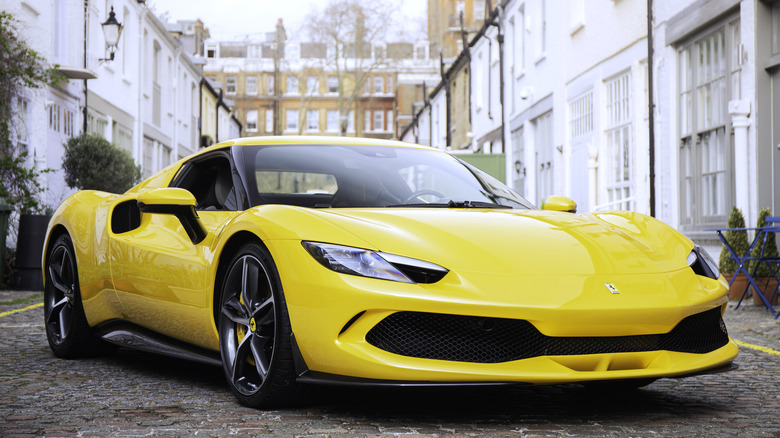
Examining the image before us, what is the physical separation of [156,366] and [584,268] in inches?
111

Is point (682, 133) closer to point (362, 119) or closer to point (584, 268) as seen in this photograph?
point (584, 268)

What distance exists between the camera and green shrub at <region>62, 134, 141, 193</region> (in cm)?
1775

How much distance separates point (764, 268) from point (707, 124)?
2.89 m

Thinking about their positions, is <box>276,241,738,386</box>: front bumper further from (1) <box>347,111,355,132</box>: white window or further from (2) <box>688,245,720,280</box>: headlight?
(1) <box>347,111,355,132</box>: white window

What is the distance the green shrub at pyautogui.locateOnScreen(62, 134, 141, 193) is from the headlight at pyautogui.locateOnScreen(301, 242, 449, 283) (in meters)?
14.9

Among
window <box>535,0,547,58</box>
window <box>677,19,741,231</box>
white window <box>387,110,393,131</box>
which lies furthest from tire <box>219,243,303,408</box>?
white window <box>387,110,393,131</box>

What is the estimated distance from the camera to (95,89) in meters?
21.2

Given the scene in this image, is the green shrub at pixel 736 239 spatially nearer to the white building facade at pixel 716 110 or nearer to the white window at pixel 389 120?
the white building facade at pixel 716 110

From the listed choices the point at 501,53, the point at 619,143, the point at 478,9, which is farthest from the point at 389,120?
the point at 619,143

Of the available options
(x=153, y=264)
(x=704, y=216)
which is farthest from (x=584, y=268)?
(x=704, y=216)

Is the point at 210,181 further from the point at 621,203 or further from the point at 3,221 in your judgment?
the point at 621,203

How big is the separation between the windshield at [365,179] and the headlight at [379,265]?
33.8 inches

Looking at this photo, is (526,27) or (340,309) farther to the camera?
(526,27)

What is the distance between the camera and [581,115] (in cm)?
1808
